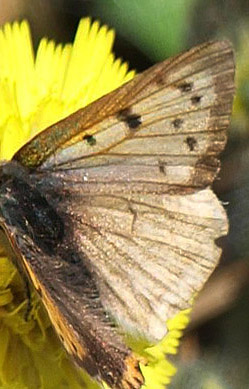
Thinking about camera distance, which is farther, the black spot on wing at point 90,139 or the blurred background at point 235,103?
the blurred background at point 235,103

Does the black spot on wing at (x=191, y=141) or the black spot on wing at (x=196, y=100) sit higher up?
the black spot on wing at (x=196, y=100)

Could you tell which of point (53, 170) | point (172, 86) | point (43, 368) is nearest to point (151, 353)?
point (43, 368)

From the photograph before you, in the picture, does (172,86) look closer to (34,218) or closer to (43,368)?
(34,218)

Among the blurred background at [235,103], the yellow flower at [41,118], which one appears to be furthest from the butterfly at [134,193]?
the blurred background at [235,103]

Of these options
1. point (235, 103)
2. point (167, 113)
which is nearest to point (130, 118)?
point (167, 113)

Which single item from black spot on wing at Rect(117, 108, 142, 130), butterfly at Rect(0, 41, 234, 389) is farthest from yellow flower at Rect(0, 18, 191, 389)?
black spot on wing at Rect(117, 108, 142, 130)

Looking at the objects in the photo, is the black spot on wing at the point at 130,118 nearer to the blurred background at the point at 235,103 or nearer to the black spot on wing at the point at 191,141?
the black spot on wing at the point at 191,141

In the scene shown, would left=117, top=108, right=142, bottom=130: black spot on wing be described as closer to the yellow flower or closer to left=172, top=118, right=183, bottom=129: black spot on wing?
left=172, top=118, right=183, bottom=129: black spot on wing
